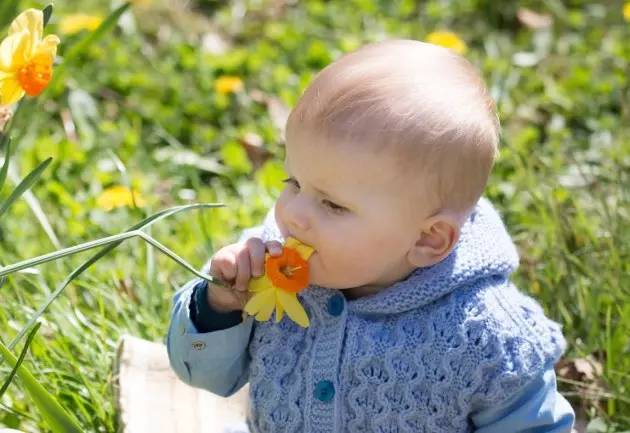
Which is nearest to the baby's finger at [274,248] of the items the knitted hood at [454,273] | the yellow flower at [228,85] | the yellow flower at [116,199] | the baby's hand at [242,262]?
the baby's hand at [242,262]

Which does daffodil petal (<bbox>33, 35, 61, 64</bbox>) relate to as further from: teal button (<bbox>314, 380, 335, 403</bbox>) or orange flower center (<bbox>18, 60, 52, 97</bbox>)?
teal button (<bbox>314, 380, 335, 403</bbox>)

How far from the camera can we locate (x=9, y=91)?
1.36 meters

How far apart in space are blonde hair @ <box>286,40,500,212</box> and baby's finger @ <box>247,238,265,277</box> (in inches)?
6.5

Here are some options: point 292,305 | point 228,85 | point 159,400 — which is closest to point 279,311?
point 292,305

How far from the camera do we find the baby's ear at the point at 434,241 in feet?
4.88

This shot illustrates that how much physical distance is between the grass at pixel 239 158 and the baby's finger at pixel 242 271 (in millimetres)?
346

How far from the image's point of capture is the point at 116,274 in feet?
7.07

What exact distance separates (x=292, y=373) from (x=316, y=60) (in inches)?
67.1

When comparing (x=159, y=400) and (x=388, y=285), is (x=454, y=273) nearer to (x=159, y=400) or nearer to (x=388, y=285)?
(x=388, y=285)

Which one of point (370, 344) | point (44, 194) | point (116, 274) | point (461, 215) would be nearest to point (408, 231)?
point (461, 215)

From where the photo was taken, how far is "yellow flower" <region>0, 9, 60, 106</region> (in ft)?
4.43

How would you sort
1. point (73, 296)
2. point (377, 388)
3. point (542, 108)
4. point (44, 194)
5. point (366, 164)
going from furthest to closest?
point (542, 108) → point (44, 194) → point (73, 296) → point (377, 388) → point (366, 164)

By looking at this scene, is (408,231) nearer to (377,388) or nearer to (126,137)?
(377,388)

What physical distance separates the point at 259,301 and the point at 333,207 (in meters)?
0.17
